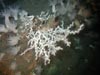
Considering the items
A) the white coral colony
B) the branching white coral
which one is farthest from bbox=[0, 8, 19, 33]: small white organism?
the branching white coral

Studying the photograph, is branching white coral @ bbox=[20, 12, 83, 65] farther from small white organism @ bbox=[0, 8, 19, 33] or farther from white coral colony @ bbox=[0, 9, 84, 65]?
small white organism @ bbox=[0, 8, 19, 33]

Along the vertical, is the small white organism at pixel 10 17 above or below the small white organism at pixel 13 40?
above

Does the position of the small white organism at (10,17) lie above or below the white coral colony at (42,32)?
above

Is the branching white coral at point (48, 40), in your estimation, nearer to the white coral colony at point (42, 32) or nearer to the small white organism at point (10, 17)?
the white coral colony at point (42, 32)

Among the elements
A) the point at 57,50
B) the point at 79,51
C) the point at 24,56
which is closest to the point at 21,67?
the point at 24,56

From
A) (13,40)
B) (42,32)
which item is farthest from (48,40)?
(13,40)

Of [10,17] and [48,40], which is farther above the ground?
[10,17]

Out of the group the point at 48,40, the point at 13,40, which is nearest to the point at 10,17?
the point at 13,40

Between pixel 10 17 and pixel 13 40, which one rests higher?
pixel 10 17

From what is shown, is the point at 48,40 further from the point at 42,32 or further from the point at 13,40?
the point at 13,40

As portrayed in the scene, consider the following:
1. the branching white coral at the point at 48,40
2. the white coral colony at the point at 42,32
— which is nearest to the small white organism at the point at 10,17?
the white coral colony at the point at 42,32

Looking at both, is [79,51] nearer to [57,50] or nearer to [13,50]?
[57,50]

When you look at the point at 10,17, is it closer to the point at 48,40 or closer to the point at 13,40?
the point at 13,40
